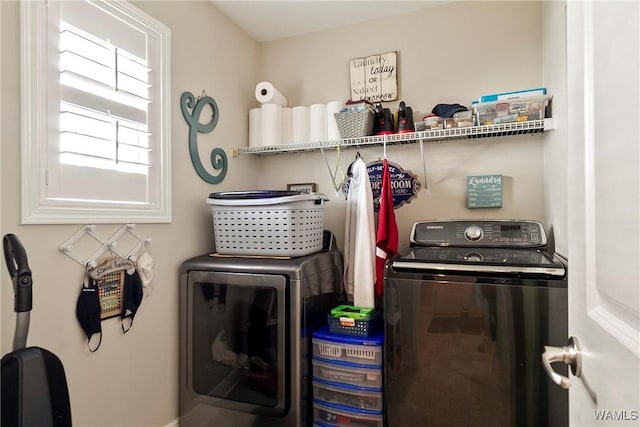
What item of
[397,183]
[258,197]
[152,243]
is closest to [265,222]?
[258,197]

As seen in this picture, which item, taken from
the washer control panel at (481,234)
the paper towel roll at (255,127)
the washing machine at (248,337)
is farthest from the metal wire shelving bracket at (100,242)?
the washer control panel at (481,234)

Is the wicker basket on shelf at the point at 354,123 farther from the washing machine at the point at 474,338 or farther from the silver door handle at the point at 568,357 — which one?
the silver door handle at the point at 568,357

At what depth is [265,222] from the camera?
1702 mm

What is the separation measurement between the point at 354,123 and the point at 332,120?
7.4 inches

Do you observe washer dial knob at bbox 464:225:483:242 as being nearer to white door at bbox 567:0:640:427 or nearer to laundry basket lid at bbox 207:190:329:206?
laundry basket lid at bbox 207:190:329:206

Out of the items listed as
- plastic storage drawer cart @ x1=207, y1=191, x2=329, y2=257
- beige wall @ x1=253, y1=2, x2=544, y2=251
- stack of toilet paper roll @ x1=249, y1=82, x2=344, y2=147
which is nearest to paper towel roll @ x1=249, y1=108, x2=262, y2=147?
stack of toilet paper roll @ x1=249, y1=82, x2=344, y2=147

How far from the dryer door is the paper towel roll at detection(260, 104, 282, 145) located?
97cm

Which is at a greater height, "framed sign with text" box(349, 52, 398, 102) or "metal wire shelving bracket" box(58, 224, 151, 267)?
"framed sign with text" box(349, 52, 398, 102)

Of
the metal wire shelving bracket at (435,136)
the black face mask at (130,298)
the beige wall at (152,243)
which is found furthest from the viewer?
the metal wire shelving bracket at (435,136)

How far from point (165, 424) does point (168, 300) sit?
603mm

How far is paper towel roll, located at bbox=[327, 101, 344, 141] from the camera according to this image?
2086mm

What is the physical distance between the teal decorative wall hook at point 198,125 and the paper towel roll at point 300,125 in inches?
19.4

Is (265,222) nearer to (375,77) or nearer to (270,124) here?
(270,124)

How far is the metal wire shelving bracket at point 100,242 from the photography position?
1.25m
